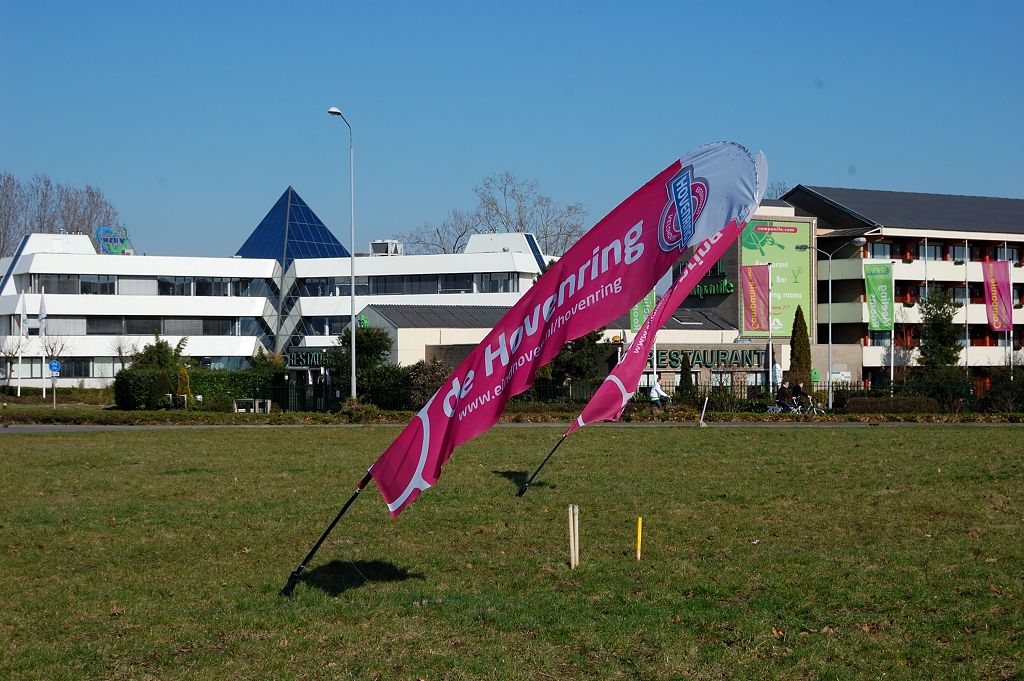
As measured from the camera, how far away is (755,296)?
65000 mm

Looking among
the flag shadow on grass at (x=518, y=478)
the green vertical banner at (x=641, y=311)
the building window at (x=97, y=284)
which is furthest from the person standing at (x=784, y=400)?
the building window at (x=97, y=284)

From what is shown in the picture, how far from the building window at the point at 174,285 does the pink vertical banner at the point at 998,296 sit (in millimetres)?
52098

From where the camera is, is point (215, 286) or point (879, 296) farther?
point (215, 286)

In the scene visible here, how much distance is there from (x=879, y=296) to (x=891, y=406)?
1038 inches

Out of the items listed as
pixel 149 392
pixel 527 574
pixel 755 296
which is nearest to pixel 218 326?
pixel 149 392

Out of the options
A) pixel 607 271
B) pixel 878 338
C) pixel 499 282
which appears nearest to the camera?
pixel 607 271

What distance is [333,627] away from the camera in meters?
8.66

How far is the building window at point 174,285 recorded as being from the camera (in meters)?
81.1

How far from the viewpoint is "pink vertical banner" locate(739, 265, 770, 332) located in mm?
64000

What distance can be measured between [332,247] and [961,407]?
60.5m

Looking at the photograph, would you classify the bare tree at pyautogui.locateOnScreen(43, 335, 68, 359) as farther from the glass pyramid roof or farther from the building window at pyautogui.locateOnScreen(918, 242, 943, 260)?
the building window at pyautogui.locateOnScreen(918, 242, 943, 260)

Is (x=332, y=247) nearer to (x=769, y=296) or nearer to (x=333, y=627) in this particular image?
(x=769, y=296)

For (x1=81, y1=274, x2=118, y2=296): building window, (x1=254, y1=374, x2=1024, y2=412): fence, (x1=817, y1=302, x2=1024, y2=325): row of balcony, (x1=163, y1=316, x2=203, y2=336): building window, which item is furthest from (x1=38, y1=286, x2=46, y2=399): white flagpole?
(x1=817, y1=302, x2=1024, y2=325): row of balcony

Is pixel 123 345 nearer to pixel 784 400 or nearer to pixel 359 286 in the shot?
pixel 359 286
